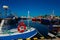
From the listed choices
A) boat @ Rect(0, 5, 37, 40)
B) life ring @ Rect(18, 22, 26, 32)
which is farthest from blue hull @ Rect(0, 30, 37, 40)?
life ring @ Rect(18, 22, 26, 32)

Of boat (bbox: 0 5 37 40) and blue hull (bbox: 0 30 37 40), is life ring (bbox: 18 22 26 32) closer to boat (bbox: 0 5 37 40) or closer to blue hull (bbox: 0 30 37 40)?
boat (bbox: 0 5 37 40)

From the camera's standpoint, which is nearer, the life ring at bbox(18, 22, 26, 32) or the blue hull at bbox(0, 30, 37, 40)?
the blue hull at bbox(0, 30, 37, 40)

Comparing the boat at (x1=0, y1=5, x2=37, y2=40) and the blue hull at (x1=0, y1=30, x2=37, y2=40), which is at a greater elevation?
the boat at (x1=0, y1=5, x2=37, y2=40)

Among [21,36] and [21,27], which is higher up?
[21,27]

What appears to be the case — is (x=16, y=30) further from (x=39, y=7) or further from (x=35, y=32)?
(x=39, y=7)

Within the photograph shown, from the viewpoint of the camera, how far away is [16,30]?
3.60m

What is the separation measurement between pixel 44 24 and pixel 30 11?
0.50 metres

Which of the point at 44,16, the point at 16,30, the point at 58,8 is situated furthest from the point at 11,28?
the point at 58,8

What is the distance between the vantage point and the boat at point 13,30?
11.2ft

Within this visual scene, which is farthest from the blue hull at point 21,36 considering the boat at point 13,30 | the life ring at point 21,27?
the life ring at point 21,27

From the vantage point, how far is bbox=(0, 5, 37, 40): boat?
11.2ft

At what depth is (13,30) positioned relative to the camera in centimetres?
361

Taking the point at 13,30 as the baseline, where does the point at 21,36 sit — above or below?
below

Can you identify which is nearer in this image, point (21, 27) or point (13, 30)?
point (21, 27)
